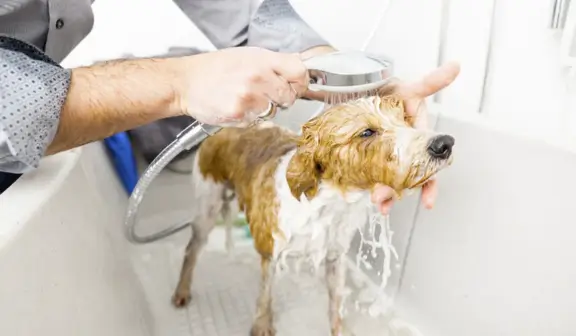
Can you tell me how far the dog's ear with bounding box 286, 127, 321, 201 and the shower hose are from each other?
5.5 inches

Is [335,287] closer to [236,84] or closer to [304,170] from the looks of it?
[304,170]

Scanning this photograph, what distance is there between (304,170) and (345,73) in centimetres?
21

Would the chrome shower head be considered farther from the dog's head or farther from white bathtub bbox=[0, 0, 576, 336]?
white bathtub bbox=[0, 0, 576, 336]

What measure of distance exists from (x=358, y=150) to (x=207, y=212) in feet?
2.10

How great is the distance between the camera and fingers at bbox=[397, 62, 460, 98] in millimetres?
981

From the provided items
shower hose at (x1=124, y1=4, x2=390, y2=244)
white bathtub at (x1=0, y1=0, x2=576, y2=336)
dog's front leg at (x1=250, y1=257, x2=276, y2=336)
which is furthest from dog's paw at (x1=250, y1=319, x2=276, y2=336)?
shower hose at (x1=124, y1=4, x2=390, y2=244)

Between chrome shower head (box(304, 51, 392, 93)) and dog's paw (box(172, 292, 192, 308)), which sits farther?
dog's paw (box(172, 292, 192, 308))

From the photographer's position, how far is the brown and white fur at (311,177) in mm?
896

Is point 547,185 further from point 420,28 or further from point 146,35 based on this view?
point 146,35

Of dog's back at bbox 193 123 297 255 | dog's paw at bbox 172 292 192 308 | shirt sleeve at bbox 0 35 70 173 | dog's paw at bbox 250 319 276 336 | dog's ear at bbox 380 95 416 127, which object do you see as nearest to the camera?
shirt sleeve at bbox 0 35 70 173

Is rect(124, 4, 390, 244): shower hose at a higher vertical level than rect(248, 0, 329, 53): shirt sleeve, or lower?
lower

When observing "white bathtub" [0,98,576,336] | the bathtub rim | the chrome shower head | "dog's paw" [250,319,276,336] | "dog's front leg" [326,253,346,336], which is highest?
the chrome shower head

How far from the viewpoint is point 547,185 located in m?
1.04

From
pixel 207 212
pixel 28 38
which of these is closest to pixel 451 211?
pixel 207 212
